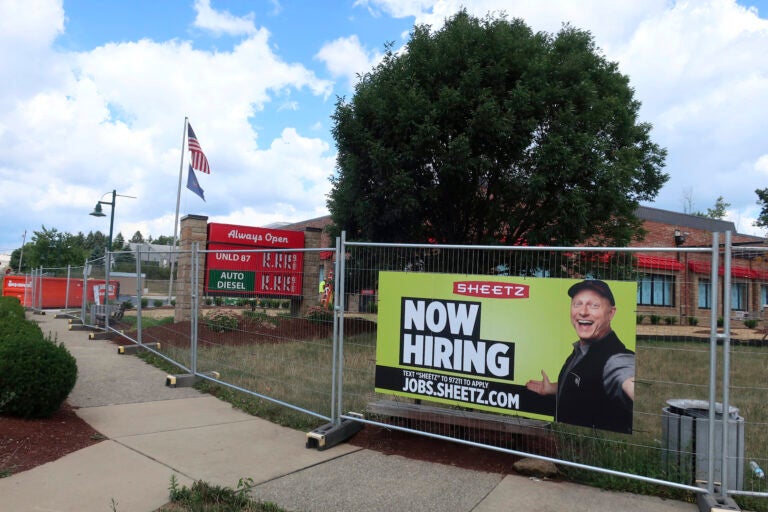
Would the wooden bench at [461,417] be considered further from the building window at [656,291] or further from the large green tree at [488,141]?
the large green tree at [488,141]

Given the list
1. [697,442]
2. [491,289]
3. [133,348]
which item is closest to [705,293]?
[697,442]

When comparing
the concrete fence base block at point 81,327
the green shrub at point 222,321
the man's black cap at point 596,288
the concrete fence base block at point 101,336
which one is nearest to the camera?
the man's black cap at point 596,288

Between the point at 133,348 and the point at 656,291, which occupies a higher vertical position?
the point at 656,291

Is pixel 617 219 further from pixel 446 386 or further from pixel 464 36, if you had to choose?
pixel 446 386

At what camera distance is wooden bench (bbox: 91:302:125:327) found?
45.3 feet

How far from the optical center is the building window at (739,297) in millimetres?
4449

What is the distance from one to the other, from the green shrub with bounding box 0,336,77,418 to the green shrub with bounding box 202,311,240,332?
229 cm

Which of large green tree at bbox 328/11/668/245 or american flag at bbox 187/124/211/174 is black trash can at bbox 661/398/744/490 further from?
american flag at bbox 187/124/211/174

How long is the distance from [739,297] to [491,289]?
6.68 feet

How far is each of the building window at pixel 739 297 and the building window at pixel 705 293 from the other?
6.8 inches

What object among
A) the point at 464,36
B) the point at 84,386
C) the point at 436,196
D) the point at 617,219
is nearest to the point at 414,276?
the point at 84,386

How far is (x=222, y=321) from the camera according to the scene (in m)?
8.42

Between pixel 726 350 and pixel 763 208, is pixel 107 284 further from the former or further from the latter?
pixel 763 208

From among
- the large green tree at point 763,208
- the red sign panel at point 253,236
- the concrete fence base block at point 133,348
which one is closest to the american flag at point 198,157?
the red sign panel at point 253,236
